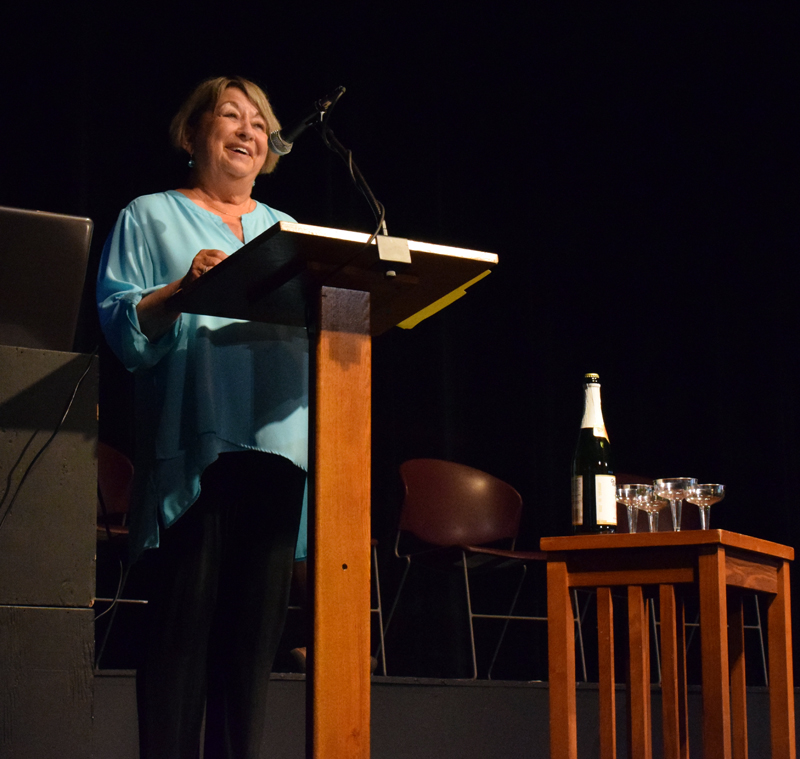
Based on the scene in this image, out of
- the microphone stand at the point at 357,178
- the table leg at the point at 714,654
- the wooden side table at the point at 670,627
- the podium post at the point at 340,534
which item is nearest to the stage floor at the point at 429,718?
the wooden side table at the point at 670,627

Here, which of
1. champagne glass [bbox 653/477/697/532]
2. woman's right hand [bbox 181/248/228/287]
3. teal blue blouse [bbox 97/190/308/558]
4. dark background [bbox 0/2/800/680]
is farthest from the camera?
dark background [bbox 0/2/800/680]

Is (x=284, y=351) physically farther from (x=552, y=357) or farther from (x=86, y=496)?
(x=552, y=357)

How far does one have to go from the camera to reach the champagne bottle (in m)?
2.06

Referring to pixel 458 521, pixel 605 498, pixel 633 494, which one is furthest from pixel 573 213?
pixel 605 498

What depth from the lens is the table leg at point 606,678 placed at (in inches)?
76.5

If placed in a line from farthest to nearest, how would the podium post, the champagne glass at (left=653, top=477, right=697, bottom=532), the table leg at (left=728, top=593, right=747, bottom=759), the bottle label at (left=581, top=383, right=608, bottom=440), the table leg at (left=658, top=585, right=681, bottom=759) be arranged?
the bottle label at (left=581, top=383, right=608, bottom=440) < the champagne glass at (left=653, top=477, right=697, bottom=532) < the table leg at (left=728, top=593, right=747, bottom=759) < the table leg at (left=658, top=585, right=681, bottom=759) < the podium post

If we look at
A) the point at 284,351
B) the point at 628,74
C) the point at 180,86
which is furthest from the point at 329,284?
the point at 628,74

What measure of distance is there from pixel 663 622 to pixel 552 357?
8.84 ft

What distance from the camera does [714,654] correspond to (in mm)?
1787

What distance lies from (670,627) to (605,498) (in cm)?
28

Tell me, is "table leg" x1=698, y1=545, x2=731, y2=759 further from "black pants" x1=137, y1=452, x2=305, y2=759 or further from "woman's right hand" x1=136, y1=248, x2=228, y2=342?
"woman's right hand" x1=136, y1=248, x2=228, y2=342

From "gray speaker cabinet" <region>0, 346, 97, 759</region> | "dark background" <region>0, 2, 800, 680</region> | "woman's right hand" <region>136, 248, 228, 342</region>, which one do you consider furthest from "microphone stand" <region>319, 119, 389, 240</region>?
"dark background" <region>0, 2, 800, 680</region>

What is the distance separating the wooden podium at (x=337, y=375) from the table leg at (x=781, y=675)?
1126 mm

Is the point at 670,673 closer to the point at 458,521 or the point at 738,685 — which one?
the point at 738,685
